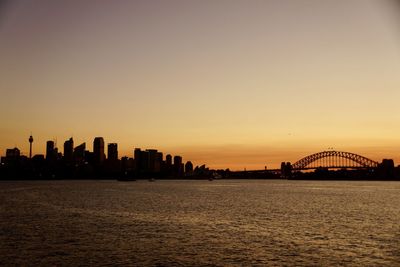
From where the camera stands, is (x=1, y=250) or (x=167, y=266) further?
(x=1, y=250)

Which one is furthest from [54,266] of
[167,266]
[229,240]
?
[229,240]

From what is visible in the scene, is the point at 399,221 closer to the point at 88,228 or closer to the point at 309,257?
the point at 309,257

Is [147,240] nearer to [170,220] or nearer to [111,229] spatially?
[111,229]

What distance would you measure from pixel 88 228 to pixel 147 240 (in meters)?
13.6

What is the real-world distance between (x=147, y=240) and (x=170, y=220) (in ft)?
70.2

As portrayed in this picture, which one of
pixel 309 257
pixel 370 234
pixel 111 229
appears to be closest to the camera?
pixel 309 257

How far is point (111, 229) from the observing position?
2307 inches

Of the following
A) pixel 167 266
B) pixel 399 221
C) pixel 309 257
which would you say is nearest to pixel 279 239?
pixel 309 257

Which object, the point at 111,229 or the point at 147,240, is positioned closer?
the point at 147,240

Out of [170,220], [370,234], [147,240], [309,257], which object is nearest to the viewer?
[309,257]

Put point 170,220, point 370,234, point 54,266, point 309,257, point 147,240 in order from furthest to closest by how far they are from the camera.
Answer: point 170,220, point 370,234, point 147,240, point 309,257, point 54,266

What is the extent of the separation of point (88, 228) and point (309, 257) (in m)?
30.8

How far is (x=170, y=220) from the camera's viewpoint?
7031 centimetres

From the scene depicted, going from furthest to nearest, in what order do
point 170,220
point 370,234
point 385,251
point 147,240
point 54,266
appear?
point 170,220, point 370,234, point 147,240, point 385,251, point 54,266
